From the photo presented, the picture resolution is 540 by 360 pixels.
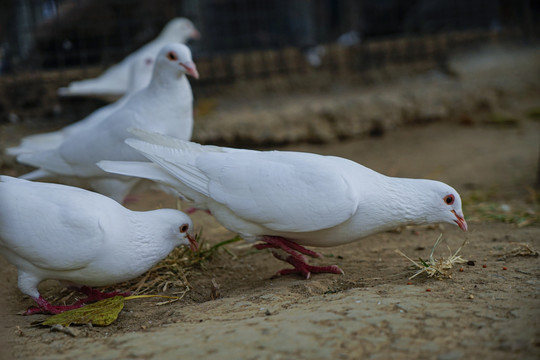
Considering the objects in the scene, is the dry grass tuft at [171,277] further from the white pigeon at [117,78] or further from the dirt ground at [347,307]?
the white pigeon at [117,78]

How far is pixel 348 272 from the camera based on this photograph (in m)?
3.50

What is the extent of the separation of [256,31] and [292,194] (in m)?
5.05

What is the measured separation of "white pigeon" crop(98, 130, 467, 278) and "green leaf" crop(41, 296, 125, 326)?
0.75 meters

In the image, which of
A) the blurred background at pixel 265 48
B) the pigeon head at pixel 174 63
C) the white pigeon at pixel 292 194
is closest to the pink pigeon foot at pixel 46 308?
the white pigeon at pixel 292 194

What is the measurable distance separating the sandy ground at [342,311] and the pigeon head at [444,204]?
0.98ft

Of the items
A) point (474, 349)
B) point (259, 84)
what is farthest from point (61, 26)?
point (474, 349)

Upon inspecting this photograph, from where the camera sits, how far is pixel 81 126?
4953mm

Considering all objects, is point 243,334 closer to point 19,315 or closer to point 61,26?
point 19,315

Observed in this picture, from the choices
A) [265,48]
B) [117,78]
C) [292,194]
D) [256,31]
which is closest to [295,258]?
[292,194]

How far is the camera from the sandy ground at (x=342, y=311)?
87.3 inches

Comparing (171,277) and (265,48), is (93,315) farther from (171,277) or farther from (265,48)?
(265,48)

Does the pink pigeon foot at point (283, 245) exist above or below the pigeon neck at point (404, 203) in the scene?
below

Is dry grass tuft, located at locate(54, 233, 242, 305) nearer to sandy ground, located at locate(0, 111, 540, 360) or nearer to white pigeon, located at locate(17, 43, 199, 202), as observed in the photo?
sandy ground, located at locate(0, 111, 540, 360)

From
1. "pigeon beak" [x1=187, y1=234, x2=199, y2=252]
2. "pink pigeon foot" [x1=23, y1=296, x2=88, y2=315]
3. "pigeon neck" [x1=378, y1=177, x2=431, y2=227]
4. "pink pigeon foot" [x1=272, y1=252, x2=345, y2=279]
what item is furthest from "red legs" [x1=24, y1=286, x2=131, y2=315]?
"pigeon neck" [x1=378, y1=177, x2=431, y2=227]
